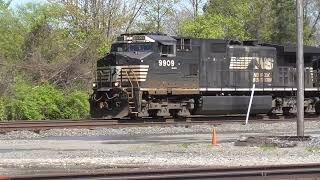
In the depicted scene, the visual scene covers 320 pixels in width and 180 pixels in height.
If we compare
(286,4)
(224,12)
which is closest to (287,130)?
(286,4)

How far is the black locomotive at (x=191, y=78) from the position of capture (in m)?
22.6

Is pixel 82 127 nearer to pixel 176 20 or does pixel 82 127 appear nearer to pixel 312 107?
pixel 312 107

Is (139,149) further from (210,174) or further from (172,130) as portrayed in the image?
(210,174)

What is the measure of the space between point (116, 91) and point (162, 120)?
2139mm

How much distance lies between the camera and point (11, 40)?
39.5 m

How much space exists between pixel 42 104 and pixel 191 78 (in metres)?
6.69

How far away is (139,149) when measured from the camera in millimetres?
14516

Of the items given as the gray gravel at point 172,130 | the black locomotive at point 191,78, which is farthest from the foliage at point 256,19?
the gray gravel at point 172,130

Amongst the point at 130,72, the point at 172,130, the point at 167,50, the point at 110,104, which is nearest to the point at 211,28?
the point at 167,50

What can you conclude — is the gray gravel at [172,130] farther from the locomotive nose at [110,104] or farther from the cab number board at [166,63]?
the cab number board at [166,63]

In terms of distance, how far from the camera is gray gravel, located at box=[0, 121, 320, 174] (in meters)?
11.8

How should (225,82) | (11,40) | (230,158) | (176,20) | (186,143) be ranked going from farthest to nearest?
(176,20)
(11,40)
(225,82)
(186,143)
(230,158)

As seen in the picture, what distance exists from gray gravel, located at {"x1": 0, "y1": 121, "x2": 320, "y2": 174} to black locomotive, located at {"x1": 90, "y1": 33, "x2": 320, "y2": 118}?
115 inches

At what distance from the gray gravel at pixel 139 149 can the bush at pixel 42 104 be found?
6.23 meters
